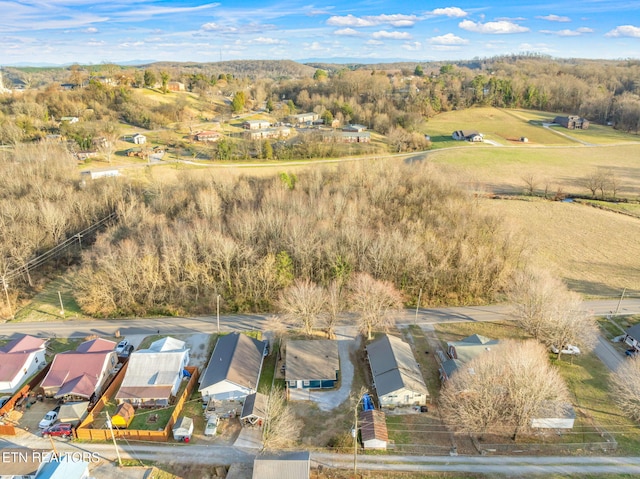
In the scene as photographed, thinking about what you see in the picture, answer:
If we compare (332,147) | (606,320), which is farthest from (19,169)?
(606,320)

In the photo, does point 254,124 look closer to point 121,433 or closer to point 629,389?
point 121,433

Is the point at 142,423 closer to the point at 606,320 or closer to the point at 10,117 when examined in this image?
the point at 606,320

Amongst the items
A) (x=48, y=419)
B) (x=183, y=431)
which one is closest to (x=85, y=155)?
(x=48, y=419)

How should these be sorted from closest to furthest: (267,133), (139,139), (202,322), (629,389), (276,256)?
(629,389)
(202,322)
(276,256)
(139,139)
(267,133)

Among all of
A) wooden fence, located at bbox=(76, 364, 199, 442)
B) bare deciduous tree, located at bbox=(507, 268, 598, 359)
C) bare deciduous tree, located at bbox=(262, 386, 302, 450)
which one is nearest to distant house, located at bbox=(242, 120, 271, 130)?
bare deciduous tree, located at bbox=(507, 268, 598, 359)

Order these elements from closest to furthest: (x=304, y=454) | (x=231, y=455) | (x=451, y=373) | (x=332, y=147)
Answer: (x=304, y=454) < (x=231, y=455) < (x=451, y=373) < (x=332, y=147)

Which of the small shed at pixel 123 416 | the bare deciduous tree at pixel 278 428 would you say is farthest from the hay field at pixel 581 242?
the small shed at pixel 123 416
